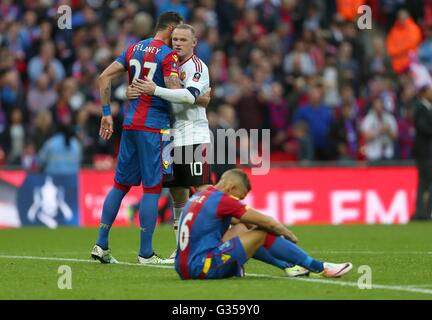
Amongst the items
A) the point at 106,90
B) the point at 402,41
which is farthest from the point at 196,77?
the point at 402,41

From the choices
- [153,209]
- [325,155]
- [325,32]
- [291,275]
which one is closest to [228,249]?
[291,275]

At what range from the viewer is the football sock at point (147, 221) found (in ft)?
37.9

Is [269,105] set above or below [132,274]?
above

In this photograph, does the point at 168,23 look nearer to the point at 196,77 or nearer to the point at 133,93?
the point at 196,77

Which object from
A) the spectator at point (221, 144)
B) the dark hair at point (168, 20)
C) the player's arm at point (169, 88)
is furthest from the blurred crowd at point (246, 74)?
the player's arm at point (169, 88)

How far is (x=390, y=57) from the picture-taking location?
84.9 ft

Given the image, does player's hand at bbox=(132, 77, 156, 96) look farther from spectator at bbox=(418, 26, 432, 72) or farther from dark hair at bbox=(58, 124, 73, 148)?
spectator at bbox=(418, 26, 432, 72)

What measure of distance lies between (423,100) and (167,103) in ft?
33.9

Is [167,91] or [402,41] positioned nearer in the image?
[167,91]

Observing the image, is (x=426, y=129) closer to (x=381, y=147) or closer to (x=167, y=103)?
(x=381, y=147)

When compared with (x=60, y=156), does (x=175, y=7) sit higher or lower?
higher

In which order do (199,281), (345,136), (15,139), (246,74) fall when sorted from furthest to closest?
(246,74), (345,136), (15,139), (199,281)

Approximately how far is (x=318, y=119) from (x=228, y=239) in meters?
13.4

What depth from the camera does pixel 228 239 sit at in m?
9.79
